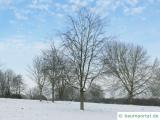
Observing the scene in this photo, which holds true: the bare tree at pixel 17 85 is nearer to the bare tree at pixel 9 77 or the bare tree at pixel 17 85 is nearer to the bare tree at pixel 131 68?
the bare tree at pixel 9 77

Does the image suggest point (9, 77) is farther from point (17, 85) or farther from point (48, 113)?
point (48, 113)

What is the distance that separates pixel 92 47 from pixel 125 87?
35749 millimetres

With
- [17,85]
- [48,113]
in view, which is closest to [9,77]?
[17,85]

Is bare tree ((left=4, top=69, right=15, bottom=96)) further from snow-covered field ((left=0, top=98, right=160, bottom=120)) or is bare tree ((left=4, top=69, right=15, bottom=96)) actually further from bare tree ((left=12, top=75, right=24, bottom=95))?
snow-covered field ((left=0, top=98, right=160, bottom=120))

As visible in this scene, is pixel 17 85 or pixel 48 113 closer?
pixel 48 113

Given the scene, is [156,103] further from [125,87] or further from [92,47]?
[92,47]

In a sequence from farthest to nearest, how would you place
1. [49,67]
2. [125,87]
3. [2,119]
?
[125,87] < [49,67] < [2,119]

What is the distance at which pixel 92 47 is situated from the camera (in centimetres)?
3131

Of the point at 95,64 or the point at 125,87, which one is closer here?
the point at 95,64

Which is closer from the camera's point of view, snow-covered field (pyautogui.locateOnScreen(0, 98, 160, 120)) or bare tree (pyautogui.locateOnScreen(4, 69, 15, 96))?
snow-covered field (pyautogui.locateOnScreen(0, 98, 160, 120))

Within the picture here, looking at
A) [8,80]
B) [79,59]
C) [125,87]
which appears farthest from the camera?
[8,80]

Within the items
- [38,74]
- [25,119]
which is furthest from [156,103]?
[25,119]

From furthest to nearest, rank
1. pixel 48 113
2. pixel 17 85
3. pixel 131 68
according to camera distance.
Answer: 1. pixel 17 85
2. pixel 131 68
3. pixel 48 113

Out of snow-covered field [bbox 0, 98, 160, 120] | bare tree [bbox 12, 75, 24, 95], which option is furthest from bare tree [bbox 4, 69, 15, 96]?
snow-covered field [bbox 0, 98, 160, 120]
